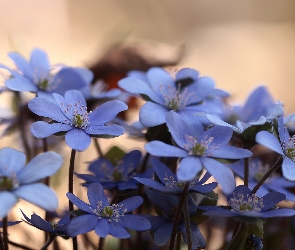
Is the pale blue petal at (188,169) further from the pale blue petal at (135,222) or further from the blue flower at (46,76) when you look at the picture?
the blue flower at (46,76)

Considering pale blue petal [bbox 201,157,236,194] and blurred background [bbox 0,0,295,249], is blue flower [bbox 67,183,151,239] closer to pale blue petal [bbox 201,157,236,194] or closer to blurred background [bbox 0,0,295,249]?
pale blue petal [bbox 201,157,236,194]

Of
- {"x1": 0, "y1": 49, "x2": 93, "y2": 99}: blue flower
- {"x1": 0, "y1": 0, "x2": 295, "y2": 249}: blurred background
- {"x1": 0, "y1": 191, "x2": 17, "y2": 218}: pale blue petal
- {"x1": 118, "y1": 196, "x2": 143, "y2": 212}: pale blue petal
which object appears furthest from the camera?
{"x1": 0, "y1": 0, "x2": 295, "y2": 249}: blurred background

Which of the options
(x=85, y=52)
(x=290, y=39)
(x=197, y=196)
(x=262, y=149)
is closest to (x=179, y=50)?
(x=262, y=149)

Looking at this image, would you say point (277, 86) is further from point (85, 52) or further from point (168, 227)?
point (168, 227)

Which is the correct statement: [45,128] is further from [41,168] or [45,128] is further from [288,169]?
[288,169]

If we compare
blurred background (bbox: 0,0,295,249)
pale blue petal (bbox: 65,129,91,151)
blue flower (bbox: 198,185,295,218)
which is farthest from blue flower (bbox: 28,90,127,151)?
blurred background (bbox: 0,0,295,249)

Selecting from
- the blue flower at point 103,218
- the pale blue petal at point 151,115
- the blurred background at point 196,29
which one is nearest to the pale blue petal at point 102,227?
the blue flower at point 103,218
